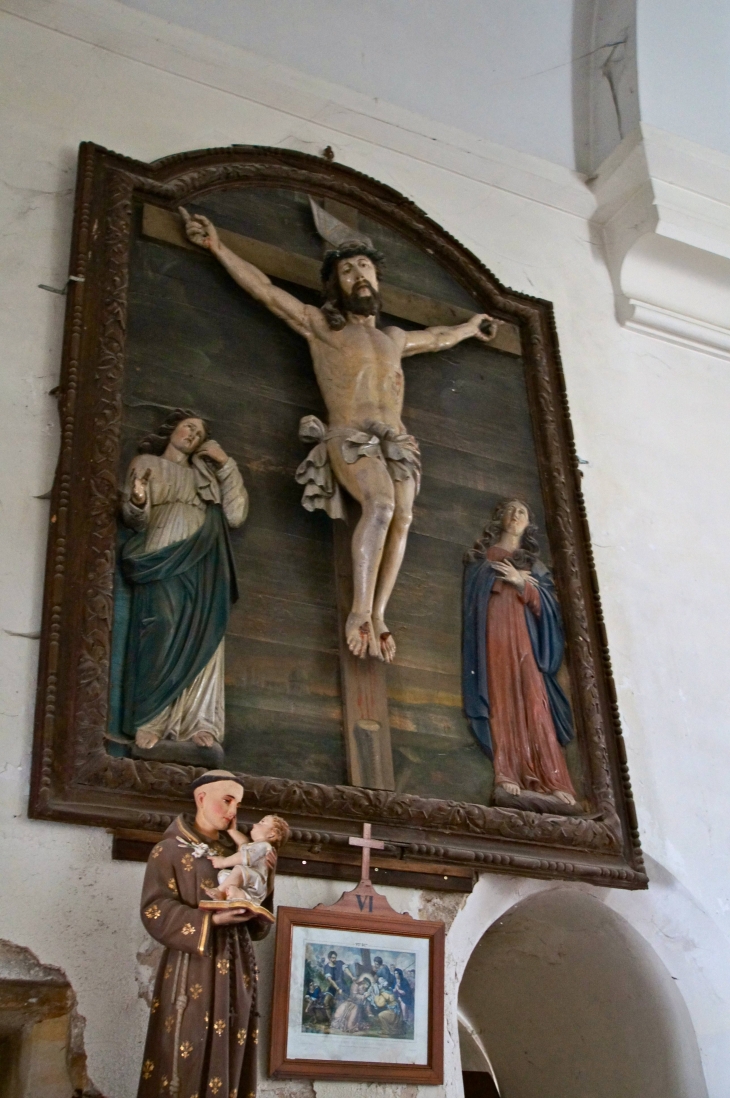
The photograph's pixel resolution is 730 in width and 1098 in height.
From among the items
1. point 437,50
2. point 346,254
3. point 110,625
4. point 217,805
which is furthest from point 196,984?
point 437,50

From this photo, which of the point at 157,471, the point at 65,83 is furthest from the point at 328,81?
the point at 157,471

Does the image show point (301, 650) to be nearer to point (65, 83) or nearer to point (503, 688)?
point (503, 688)

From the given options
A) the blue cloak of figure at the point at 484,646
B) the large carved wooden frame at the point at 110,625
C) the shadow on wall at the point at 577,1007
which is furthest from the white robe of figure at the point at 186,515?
the shadow on wall at the point at 577,1007

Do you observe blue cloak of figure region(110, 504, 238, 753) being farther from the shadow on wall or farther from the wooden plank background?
the shadow on wall

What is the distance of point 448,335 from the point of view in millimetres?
5617

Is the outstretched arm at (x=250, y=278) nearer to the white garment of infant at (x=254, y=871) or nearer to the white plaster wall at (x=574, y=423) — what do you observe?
the white plaster wall at (x=574, y=423)

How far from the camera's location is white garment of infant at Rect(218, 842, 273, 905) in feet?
10.6

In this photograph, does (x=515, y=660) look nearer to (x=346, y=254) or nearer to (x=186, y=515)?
(x=186, y=515)

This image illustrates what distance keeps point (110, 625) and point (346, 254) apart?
218 cm

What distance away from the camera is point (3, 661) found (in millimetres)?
3922

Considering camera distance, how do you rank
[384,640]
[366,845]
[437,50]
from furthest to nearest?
[437,50] → [384,640] → [366,845]

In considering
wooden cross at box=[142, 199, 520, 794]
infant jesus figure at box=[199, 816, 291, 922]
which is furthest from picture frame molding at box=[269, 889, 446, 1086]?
infant jesus figure at box=[199, 816, 291, 922]

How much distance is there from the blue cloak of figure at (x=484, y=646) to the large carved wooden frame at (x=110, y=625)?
82mm

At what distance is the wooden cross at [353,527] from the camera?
4.31 metres
